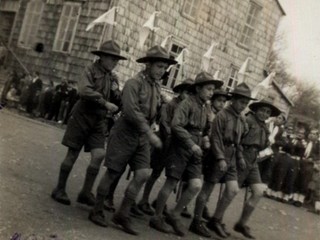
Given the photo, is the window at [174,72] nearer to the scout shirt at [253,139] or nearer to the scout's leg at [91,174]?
the scout shirt at [253,139]

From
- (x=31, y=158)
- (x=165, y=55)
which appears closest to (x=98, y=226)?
(x=165, y=55)

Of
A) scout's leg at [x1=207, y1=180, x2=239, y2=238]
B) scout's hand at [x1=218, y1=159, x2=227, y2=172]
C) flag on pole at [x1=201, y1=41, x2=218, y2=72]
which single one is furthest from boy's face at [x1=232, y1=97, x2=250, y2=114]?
flag on pole at [x1=201, y1=41, x2=218, y2=72]

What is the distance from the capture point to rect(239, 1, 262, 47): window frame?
21812 mm

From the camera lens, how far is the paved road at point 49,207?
490 centimetres

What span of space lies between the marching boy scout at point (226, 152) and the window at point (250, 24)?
50.2 feet

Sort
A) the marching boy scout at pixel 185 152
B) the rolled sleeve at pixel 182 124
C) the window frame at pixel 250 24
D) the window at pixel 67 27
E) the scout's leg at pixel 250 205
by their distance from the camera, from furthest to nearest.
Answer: the window frame at pixel 250 24, the window at pixel 67 27, the scout's leg at pixel 250 205, the marching boy scout at pixel 185 152, the rolled sleeve at pixel 182 124

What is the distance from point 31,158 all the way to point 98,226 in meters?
3.29

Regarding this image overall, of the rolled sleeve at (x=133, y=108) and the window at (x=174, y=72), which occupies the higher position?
the window at (x=174, y=72)

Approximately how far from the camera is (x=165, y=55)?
579 centimetres

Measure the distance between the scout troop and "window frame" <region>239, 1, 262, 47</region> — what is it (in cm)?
1472

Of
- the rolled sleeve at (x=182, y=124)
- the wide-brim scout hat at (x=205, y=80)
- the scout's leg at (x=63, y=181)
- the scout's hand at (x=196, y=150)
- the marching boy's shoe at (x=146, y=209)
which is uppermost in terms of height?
the wide-brim scout hat at (x=205, y=80)

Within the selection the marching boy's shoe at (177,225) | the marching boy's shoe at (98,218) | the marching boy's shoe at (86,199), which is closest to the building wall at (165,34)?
the marching boy's shoe at (86,199)

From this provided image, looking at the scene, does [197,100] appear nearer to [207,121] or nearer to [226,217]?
Answer: [207,121]

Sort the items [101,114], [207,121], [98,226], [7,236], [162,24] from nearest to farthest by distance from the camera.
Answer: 1. [7,236]
2. [98,226]
3. [101,114]
4. [207,121]
5. [162,24]
